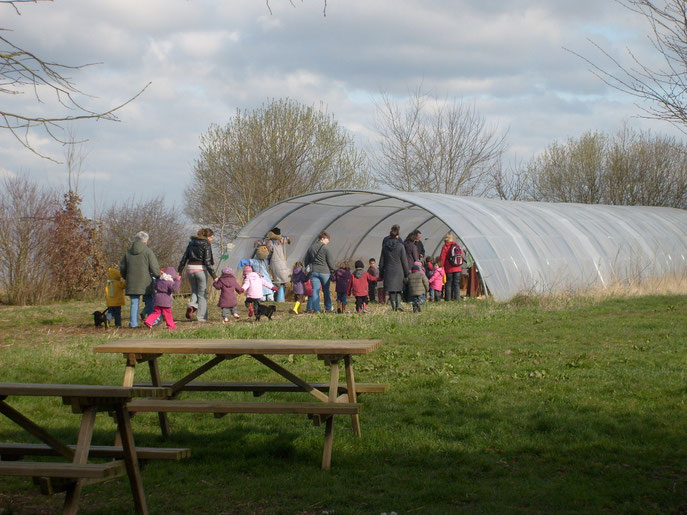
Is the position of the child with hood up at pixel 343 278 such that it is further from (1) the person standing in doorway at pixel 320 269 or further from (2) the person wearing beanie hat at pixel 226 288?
(2) the person wearing beanie hat at pixel 226 288

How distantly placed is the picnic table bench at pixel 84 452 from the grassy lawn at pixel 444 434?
340mm

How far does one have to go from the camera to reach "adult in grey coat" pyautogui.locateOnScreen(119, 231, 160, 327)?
14.0 meters

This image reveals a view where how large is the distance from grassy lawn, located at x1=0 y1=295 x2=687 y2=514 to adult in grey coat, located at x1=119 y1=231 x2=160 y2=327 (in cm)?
302

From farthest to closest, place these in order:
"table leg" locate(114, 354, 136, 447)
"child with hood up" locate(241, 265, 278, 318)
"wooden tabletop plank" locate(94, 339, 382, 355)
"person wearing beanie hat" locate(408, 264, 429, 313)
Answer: "person wearing beanie hat" locate(408, 264, 429, 313) → "child with hood up" locate(241, 265, 278, 318) → "table leg" locate(114, 354, 136, 447) → "wooden tabletop plank" locate(94, 339, 382, 355)

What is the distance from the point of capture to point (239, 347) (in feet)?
18.5

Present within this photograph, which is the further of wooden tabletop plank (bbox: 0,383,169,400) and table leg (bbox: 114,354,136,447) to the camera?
table leg (bbox: 114,354,136,447)

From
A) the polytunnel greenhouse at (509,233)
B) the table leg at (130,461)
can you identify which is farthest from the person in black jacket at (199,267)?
the table leg at (130,461)

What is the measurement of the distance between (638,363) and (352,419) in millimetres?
3900

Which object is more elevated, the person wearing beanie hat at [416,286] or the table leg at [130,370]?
the person wearing beanie hat at [416,286]

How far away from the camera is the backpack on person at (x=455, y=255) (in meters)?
18.6

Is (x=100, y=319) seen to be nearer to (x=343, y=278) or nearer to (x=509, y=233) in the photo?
(x=343, y=278)

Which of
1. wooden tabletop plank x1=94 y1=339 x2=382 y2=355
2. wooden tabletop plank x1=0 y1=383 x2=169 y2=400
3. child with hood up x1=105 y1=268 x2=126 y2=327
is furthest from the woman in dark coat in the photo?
wooden tabletop plank x1=0 y1=383 x2=169 y2=400

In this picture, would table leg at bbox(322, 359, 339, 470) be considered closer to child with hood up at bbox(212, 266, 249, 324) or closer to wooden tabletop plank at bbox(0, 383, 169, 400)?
wooden tabletop plank at bbox(0, 383, 169, 400)

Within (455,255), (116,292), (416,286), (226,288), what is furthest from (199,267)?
(455,255)
